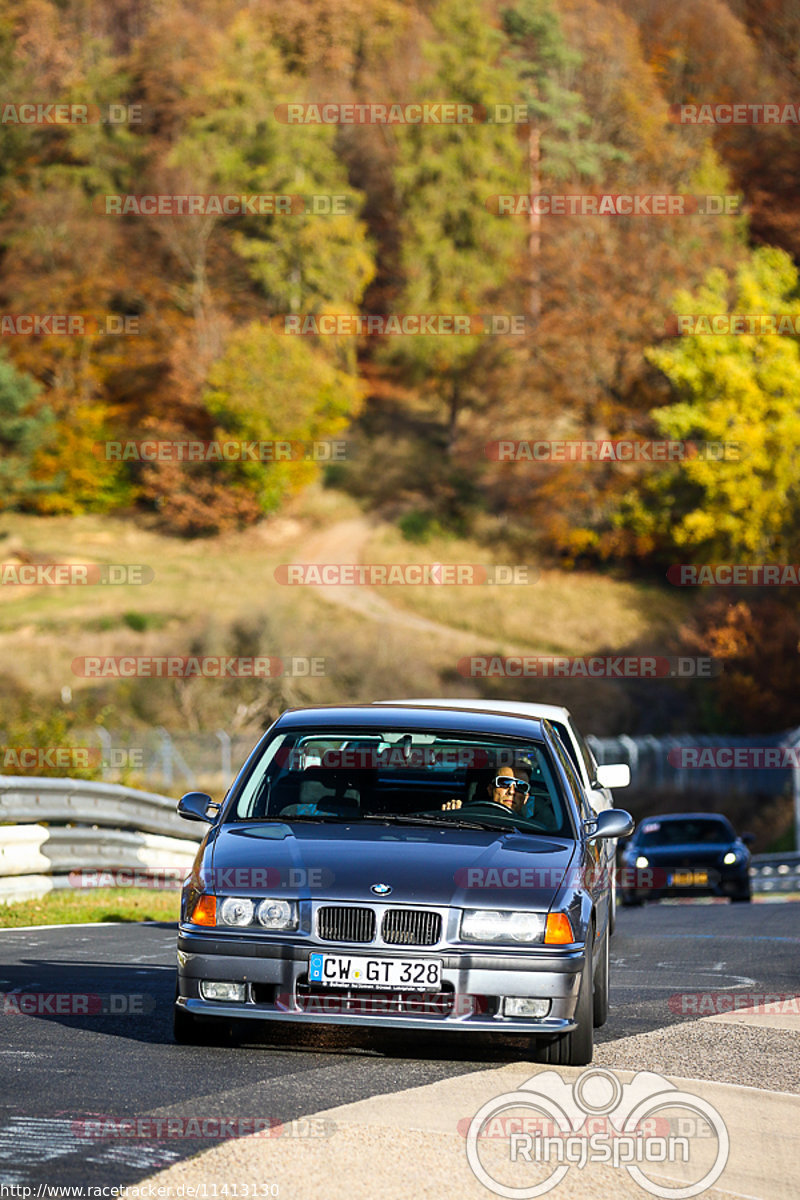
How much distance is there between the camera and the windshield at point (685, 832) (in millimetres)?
23062

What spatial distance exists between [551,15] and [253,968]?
288ft

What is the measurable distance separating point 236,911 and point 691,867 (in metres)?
16.3

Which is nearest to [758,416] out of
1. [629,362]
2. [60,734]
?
[629,362]

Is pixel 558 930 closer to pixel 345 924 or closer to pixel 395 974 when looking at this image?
pixel 395 974

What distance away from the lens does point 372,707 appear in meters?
8.84

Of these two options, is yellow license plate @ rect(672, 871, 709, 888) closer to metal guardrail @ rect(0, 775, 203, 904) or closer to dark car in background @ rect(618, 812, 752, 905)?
dark car in background @ rect(618, 812, 752, 905)

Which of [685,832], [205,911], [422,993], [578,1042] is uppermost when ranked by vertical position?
[205,911]

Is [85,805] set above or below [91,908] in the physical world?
above

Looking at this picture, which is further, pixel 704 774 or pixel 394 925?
pixel 704 774

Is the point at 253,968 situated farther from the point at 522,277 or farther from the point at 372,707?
the point at 522,277

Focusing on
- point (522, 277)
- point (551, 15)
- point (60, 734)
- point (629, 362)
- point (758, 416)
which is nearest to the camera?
point (60, 734)

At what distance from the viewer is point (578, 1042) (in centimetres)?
698

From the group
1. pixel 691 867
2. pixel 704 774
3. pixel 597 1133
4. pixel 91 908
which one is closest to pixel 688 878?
pixel 691 867

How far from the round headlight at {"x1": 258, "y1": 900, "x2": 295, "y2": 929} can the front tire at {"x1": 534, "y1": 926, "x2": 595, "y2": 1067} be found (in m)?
1.24
